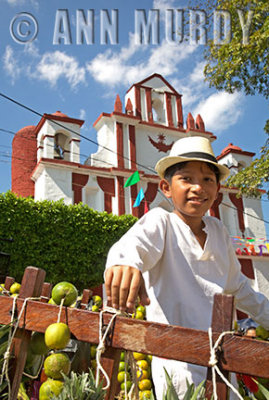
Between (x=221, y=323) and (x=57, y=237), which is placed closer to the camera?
(x=221, y=323)

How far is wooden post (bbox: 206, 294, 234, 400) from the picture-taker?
111 centimetres

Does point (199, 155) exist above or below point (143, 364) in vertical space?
→ above

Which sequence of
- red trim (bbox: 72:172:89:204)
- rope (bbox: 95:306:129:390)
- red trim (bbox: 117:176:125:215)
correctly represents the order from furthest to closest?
1. red trim (bbox: 117:176:125:215)
2. red trim (bbox: 72:172:89:204)
3. rope (bbox: 95:306:129:390)

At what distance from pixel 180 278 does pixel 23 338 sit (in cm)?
81

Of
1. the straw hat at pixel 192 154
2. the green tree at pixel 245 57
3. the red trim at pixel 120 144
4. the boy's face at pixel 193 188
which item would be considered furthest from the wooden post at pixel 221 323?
the red trim at pixel 120 144

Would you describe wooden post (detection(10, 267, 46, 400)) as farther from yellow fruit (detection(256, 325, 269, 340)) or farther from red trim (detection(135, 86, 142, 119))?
red trim (detection(135, 86, 142, 119))

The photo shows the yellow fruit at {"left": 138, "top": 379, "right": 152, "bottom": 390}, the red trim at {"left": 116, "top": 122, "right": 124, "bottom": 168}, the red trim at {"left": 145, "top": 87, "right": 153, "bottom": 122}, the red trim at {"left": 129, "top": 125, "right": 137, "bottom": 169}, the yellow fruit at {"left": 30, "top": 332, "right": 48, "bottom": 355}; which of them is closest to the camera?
the yellow fruit at {"left": 30, "top": 332, "right": 48, "bottom": 355}

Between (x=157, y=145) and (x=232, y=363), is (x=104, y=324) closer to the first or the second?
(x=232, y=363)

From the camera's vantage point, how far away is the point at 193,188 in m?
1.92

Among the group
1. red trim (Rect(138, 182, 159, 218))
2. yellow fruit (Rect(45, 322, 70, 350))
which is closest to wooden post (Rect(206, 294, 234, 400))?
yellow fruit (Rect(45, 322, 70, 350))

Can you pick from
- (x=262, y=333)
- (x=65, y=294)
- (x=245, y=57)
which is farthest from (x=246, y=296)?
(x=245, y=57)

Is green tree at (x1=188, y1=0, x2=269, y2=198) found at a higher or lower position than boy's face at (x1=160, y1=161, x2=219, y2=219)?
higher

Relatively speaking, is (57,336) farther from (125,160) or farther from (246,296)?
(125,160)

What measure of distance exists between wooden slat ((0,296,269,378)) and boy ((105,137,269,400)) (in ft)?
0.99
